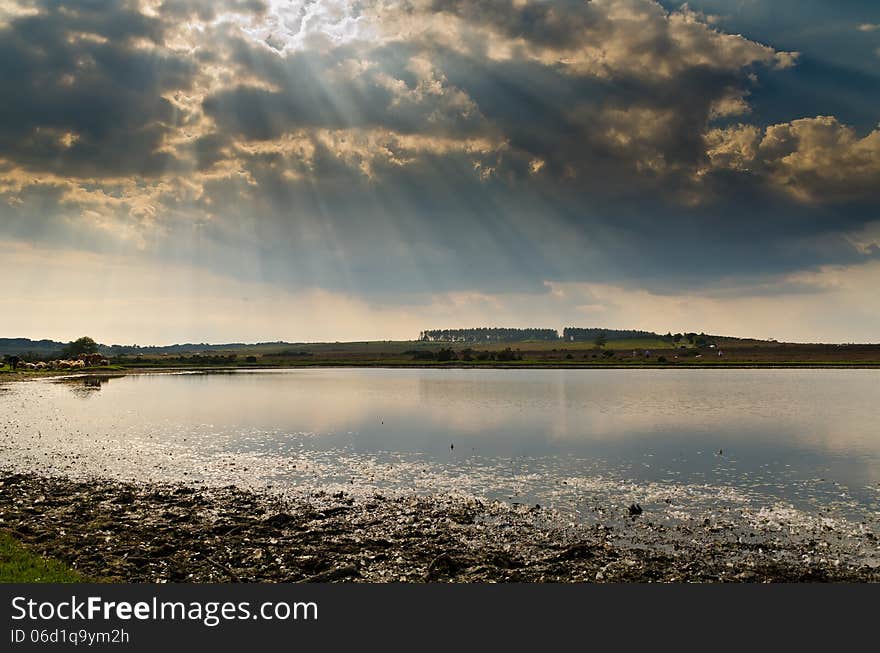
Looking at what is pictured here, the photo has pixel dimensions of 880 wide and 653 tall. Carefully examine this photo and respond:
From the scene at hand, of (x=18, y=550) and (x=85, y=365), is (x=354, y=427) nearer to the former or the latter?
(x=18, y=550)

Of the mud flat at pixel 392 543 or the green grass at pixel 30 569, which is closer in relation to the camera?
the green grass at pixel 30 569

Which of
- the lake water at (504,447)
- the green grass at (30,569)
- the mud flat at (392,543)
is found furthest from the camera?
the lake water at (504,447)

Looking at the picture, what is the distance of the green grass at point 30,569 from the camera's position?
16344 millimetres

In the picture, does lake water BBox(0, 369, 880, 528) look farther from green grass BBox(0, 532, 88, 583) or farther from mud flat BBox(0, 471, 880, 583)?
green grass BBox(0, 532, 88, 583)

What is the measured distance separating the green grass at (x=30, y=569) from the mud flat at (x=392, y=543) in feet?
1.83

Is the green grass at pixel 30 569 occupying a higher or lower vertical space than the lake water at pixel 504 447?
higher

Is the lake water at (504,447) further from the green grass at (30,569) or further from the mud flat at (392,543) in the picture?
the green grass at (30,569)

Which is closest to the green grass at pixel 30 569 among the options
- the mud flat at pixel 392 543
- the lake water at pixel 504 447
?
the mud flat at pixel 392 543

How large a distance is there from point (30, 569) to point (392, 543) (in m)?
10.7

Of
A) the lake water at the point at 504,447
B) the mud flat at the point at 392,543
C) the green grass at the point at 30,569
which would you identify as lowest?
the lake water at the point at 504,447

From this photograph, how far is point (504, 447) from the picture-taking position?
4194 cm

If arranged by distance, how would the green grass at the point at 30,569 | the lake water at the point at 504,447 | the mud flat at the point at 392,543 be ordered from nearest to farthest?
the green grass at the point at 30,569 < the mud flat at the point at 392,543 < the lake water at the point at 504,447

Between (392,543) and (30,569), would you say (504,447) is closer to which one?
(392,543)

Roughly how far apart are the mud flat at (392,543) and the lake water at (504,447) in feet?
10.0
